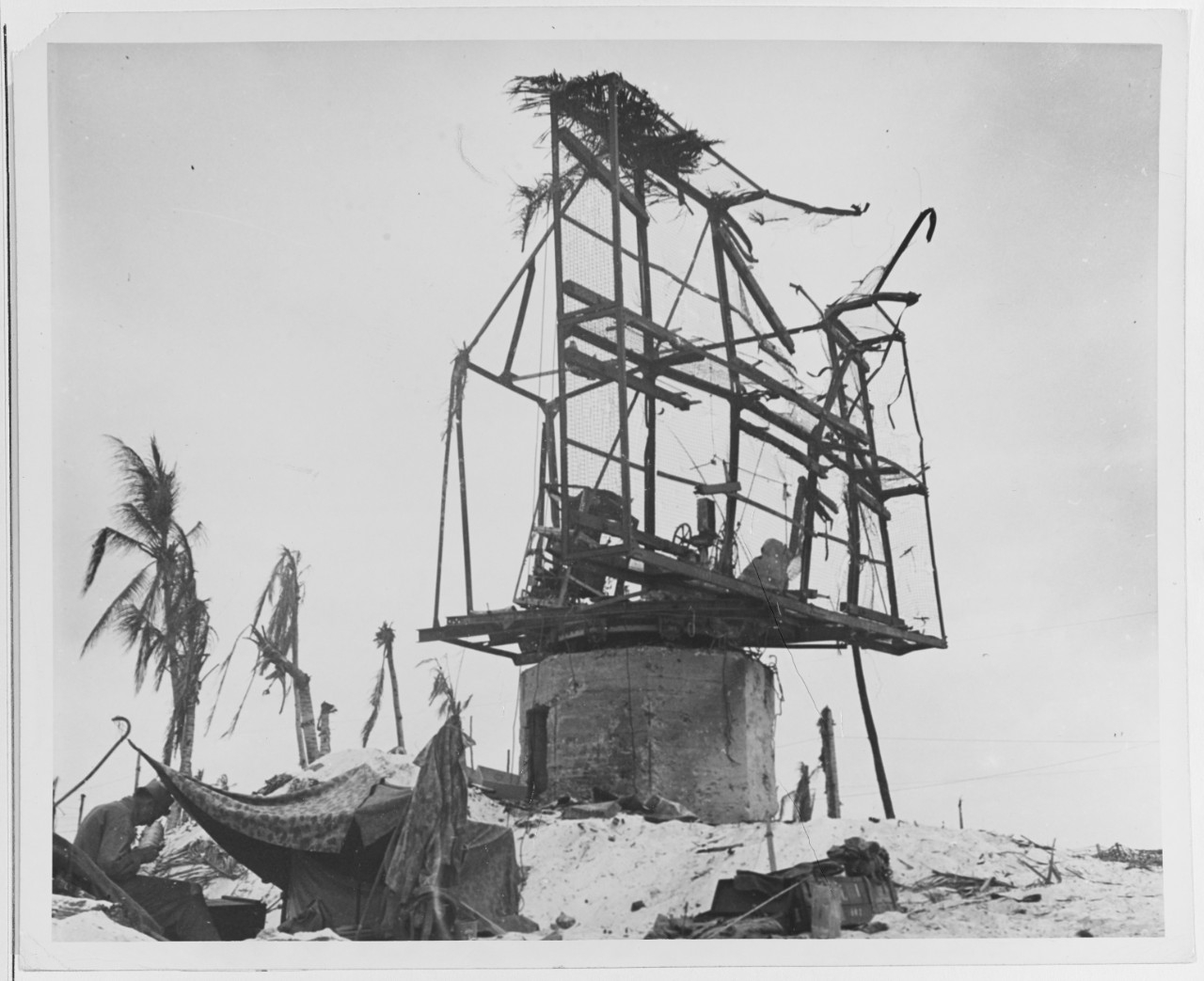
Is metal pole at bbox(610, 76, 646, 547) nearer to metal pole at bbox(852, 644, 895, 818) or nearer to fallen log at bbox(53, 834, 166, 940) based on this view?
metal pole at bbox(852, 644, 895, 818)

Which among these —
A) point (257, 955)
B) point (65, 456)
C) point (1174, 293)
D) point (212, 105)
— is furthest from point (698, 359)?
point (257, 955)

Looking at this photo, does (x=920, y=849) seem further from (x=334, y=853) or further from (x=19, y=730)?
(x=19, y=730)

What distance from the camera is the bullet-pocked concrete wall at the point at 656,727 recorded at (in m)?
12.0

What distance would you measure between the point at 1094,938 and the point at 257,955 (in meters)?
6.88

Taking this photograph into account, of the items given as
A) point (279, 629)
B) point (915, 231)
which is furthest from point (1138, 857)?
point (279, 629)

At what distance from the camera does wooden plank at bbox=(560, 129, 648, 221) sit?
10742 mm

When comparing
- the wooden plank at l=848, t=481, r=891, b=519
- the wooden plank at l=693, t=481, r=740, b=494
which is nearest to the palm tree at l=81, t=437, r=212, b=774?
the wooden plank at l=693, t=481, r=740, b=494

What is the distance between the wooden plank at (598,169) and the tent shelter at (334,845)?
5.69 m

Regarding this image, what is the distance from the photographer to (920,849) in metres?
10.8

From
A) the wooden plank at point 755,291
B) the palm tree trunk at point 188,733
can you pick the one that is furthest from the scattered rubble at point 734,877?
the wooden plank at point 755,291

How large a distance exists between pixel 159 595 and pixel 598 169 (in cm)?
544

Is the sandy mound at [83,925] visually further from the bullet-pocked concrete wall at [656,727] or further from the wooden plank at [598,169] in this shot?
the wooden plank at [598,169]

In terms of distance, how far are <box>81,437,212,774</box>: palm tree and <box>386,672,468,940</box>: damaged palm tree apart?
1971 mm

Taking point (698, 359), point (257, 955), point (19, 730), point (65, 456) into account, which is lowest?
point (257, 955)
